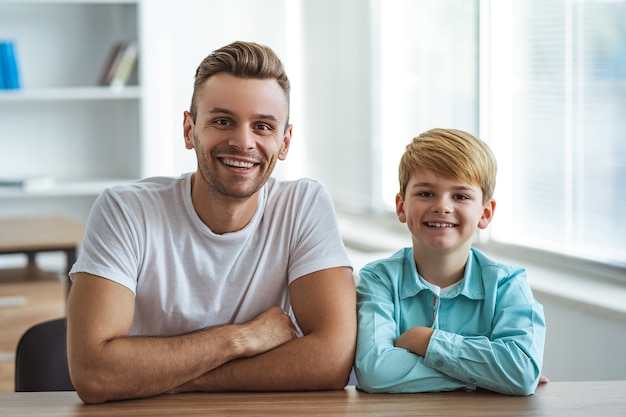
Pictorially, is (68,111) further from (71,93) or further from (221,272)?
(221,272)

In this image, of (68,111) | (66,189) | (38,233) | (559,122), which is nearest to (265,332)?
(559,122)

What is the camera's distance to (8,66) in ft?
15.2

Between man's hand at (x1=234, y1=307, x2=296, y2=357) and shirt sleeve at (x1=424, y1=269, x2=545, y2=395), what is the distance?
281 millimetres

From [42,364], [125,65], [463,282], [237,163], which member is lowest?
[42,364]

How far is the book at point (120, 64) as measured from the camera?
4.80 meters

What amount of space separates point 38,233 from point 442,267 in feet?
8.10

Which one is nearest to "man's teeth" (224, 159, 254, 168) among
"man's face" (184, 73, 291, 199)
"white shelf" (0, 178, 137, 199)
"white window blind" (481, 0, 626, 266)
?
"man's face" (184, 73, 291, 199)

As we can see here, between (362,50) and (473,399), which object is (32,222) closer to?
(362,50)

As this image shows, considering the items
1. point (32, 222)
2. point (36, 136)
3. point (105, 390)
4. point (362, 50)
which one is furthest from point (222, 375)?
point (36, 136)

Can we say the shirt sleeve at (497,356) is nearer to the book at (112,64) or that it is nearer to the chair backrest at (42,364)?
the chair backrest at (42,364)

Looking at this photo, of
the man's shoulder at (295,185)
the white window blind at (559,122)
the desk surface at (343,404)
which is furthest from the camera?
the white window blind at (559,122)

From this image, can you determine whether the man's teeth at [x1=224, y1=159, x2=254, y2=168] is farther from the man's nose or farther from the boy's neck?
the boy's neck

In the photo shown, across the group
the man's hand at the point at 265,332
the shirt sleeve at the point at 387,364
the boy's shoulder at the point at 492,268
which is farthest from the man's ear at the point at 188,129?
the boy's shoulder at the point at 492,268

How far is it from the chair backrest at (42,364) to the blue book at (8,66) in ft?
9.29
